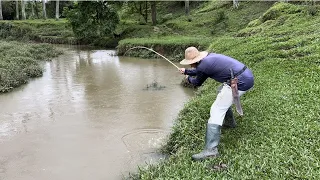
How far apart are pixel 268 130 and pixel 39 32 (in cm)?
3016

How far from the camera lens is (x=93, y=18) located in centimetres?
2709

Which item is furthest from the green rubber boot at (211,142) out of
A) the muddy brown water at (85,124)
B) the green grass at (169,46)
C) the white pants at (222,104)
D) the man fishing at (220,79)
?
the green grass at (169,46)

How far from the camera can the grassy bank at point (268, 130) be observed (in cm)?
454

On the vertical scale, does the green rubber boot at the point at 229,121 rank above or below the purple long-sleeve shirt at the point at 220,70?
below

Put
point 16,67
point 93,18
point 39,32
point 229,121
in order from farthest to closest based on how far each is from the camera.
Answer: point 39,32
point 93,18
point 16,67
point 229,121

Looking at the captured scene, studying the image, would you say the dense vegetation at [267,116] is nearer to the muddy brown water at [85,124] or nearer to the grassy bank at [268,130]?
the grassy bank at [268,130]

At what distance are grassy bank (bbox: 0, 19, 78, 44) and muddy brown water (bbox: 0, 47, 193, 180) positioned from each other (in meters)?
16.4

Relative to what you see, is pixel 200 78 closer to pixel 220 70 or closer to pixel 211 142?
pixel 220 70

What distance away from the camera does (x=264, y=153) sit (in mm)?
4855

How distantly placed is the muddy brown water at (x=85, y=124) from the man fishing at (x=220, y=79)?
61.6 inches

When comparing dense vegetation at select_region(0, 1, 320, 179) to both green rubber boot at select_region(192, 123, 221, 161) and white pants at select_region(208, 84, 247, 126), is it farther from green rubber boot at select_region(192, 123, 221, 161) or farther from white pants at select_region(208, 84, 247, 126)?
white pants at select_region(208, 84, 247, 126)

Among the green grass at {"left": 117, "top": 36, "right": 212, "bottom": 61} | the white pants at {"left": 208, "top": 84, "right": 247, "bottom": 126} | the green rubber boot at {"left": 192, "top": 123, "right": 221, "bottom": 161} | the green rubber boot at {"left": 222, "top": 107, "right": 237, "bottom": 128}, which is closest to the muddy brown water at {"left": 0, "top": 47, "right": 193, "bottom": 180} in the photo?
the green rubber boot at {"left": 222, "top": 107, "right": 237, "bottom": 128}

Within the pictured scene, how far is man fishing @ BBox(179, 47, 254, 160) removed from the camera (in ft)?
16.5

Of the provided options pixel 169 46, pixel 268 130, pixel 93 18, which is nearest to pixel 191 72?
pixel 268 130
